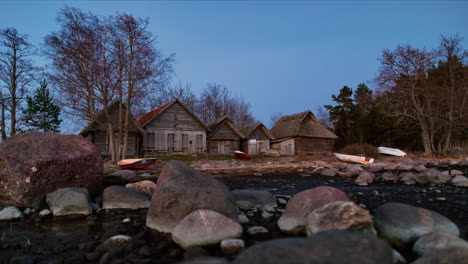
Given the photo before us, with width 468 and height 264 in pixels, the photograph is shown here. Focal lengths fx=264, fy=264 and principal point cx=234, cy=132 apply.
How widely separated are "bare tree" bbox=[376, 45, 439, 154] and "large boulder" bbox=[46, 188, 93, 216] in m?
25.3

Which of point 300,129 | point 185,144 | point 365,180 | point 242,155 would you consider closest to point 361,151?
point 300,129

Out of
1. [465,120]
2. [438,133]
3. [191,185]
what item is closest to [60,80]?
[191,185]

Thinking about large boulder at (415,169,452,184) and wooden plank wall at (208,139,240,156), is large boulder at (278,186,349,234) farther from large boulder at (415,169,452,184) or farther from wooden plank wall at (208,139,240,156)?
wooden plank wall at (208,139,240,156)

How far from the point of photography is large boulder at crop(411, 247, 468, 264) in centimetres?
193

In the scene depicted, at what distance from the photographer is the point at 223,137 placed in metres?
26.2

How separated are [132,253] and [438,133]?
3539 cm

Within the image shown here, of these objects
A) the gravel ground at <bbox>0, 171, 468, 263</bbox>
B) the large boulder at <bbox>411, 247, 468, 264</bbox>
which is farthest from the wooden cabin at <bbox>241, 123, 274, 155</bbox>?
the large boulder at <bbox>411, 247, 468, 264</bbox>

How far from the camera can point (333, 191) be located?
3619mm

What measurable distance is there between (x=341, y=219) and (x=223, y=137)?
2339 centimetres

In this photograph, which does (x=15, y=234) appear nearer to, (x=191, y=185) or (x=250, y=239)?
(x=191, y=185)

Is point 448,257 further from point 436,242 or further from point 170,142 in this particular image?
point 170,142

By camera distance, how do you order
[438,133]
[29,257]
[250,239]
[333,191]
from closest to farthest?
[29,257] < [250,239] < [333,191] < [438,133]

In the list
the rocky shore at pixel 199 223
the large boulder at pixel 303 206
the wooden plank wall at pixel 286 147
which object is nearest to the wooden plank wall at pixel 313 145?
the wooden plank wall at pixel 286 147

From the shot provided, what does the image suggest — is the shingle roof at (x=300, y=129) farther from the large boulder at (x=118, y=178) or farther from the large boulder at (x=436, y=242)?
the large boulder at (x=436, y=242)
